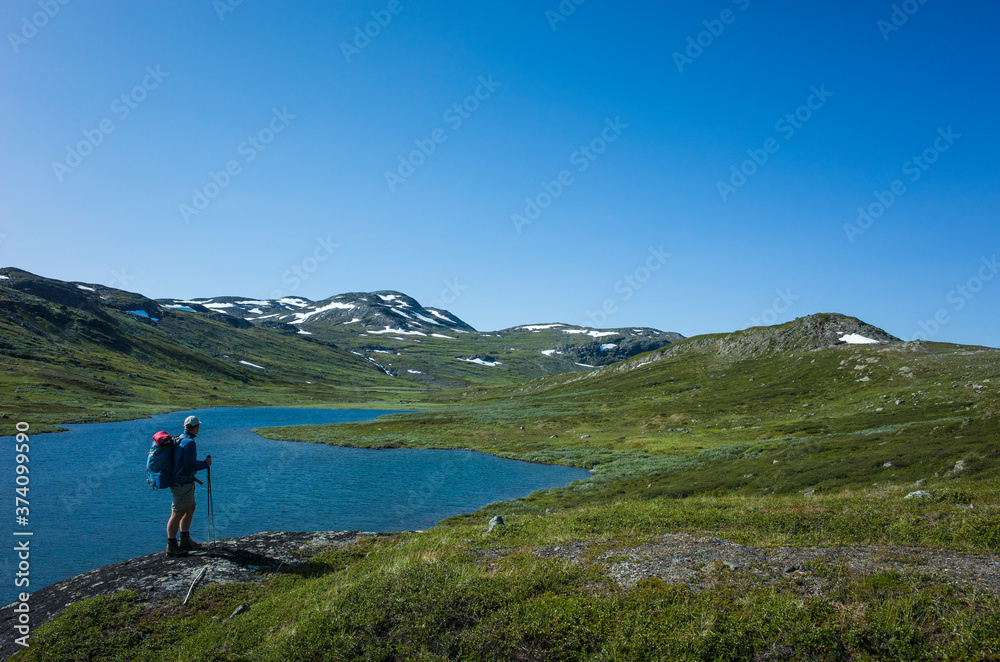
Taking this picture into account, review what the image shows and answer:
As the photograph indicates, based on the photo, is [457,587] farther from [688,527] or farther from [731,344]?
[731,344]

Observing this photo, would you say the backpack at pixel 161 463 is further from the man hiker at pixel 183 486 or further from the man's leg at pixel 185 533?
the man's leg at pixel 185 533

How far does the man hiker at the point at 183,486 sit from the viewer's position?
17109 millimetres

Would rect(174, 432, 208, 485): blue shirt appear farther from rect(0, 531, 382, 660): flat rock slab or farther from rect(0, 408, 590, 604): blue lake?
rect(0, 408, 590, 604): blue lake

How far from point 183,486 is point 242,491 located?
41.1m

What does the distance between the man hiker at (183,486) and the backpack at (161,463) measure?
0.57 ft

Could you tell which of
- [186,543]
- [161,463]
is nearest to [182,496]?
[161,463]

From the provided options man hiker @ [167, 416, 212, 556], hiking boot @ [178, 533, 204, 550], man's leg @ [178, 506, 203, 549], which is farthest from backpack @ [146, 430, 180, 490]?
hiking boot @ [178, 533, 204, 550]

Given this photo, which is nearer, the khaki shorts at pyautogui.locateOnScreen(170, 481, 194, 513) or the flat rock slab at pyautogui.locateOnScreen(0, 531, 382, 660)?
the flat rock slab at pyautogui.locateOnScreen(0, 531, 382, 660)

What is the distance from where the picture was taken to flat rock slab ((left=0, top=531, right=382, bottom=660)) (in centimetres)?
1444

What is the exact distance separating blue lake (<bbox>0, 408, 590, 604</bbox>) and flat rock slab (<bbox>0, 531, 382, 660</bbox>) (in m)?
14.3

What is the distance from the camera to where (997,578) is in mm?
10719

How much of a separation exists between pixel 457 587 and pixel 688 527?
11.6 meters

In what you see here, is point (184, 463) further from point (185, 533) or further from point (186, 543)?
point (186, 543)

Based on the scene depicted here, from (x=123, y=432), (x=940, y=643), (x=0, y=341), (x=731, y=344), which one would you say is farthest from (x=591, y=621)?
(x=0, y=341)
